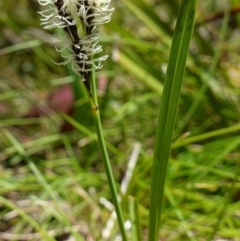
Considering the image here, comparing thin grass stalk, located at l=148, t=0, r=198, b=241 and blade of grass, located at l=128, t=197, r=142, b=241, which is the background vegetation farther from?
thin grass stalk, located at l=148, t=0, r=198, b=241

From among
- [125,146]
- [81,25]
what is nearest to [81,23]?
[81,25]

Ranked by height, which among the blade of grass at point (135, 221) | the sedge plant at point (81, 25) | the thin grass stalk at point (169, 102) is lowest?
the blade of grass at point (135, 221)

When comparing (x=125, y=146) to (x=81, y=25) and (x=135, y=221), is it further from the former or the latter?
(x=81, y=25)

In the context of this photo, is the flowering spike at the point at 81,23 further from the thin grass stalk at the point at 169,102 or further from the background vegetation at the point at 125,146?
the background vegetation at the point at 125,146

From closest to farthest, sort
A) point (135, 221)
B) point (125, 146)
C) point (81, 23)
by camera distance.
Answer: point (81, 23) < point (135, 221) < point (125, 146)

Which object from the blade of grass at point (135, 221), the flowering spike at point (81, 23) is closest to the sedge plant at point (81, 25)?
the flowering spike at point (81, 23)

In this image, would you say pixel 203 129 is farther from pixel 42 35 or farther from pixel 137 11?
pixel 42 35

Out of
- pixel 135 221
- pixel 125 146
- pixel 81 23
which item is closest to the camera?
pixel 81 23
